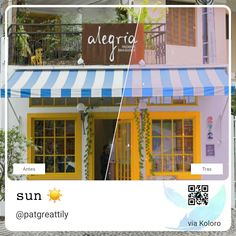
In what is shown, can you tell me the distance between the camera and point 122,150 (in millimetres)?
5680

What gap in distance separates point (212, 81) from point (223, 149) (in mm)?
772

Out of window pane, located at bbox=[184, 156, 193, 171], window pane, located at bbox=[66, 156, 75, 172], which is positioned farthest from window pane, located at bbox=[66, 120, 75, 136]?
window pane, located at bbox=[184, 156, 193, 171]

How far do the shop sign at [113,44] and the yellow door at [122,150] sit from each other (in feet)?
2.34

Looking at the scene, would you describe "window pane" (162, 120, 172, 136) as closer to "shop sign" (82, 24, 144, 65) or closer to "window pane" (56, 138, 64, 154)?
"shop sign" (82, 24, 144, 65)

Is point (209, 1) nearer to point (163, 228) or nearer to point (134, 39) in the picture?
point (134, 39)

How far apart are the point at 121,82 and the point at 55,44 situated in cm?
215

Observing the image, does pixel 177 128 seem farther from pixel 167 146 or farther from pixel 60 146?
pixel 60 146

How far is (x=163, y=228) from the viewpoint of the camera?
5.11m

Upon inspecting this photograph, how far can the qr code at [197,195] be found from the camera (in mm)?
5023

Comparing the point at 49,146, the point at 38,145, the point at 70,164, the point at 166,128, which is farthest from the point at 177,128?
the point at 70,164

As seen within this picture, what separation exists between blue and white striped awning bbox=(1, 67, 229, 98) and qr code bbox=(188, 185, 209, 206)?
994 mm

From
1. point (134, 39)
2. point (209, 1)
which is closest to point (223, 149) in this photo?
point (134, 39)

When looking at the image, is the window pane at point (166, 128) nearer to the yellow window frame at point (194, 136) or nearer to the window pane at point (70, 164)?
the yellow window frame at point (194, 136)

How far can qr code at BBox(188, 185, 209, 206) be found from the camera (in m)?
5.02
